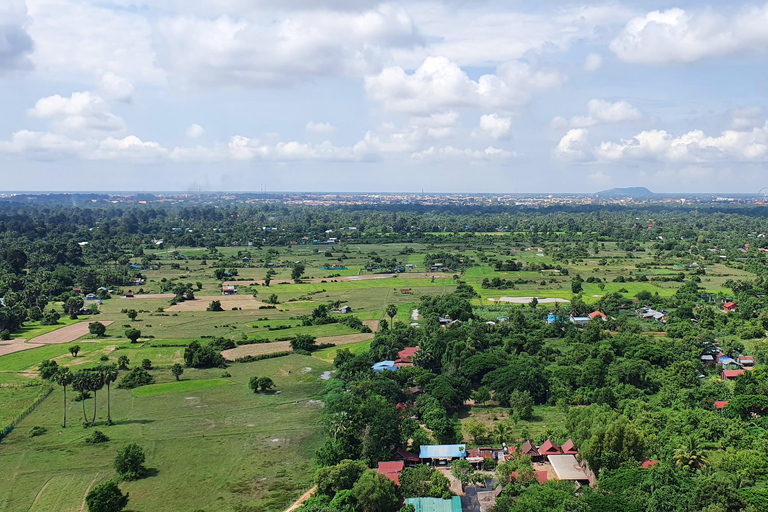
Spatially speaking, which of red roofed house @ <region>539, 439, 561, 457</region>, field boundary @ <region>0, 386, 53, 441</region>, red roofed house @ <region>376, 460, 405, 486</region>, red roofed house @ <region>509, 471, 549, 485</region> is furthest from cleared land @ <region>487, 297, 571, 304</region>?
field boundary @ <region>0, 386, 53, 441</region>

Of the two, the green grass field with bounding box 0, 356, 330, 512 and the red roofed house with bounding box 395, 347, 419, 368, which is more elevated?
the red roofed house with bounding box 395, 347, 419, 368

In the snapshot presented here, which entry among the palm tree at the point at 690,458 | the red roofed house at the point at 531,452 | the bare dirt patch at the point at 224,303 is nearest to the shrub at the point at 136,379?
the bare dirt patch at the point at 224,303

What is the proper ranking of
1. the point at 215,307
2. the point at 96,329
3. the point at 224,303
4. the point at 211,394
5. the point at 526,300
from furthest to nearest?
the point at 526,300 → the point at 224,303 → the point at 215,307 → the point at 96,329 → the point at 211,394

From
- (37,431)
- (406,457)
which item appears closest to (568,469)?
(406,457)

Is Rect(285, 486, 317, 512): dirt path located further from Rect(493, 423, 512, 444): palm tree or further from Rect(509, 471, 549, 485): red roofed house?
Answer: Rect(493, 423, 512, 444): palm tree

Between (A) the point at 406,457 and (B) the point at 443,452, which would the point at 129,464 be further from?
(B) the point at 443,452

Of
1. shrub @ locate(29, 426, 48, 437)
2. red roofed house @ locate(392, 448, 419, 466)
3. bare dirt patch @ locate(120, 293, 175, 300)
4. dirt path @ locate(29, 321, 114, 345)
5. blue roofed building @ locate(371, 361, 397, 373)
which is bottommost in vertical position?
dirt path @ locate(29, 321, 114, 345)

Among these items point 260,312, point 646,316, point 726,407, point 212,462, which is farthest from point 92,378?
point 646,316
